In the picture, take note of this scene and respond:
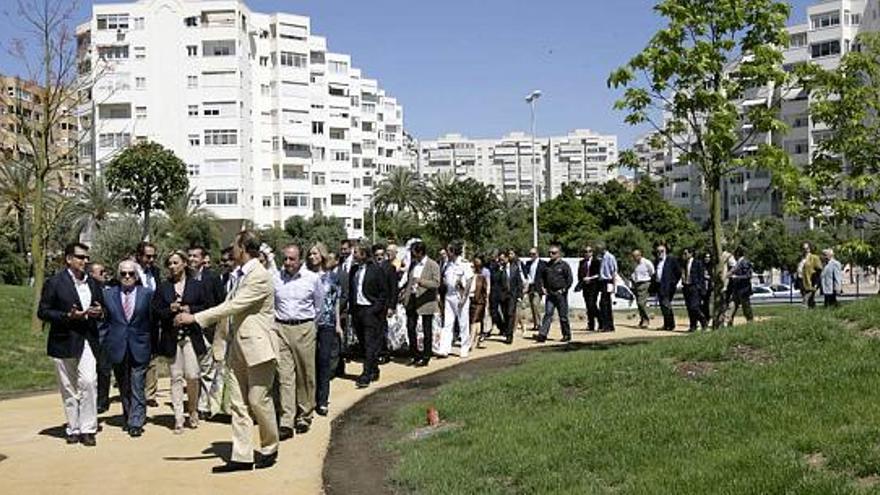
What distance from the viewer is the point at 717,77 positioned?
1523cm

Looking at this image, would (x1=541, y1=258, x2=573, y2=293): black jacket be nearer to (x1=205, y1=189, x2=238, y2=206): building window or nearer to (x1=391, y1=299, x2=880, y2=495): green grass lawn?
(x1=391, y1=299, x2=880, y2=495): green grass lawn

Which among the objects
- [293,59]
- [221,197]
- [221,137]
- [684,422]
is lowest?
[684,422]

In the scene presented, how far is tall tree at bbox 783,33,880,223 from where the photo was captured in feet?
53.2

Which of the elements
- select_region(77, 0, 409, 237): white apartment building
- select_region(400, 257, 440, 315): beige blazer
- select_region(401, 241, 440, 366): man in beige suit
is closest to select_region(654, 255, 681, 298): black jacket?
select_region(401, 241, 440, 366): man in beige suit

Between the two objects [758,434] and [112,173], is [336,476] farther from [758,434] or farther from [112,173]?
[112,173]

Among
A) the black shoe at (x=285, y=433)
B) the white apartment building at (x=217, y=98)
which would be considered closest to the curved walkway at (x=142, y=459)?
the black shoe at (x=285, y=433)

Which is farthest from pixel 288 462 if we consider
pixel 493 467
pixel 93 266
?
pixel 93 266

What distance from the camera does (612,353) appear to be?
1298cm

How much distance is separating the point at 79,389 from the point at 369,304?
4504mm

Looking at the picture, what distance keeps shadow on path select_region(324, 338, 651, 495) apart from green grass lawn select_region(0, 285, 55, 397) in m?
6.26

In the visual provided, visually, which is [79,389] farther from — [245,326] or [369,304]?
[369,304]

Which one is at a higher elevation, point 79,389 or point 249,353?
point 249,353

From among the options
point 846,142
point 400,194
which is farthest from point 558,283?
point 400,194

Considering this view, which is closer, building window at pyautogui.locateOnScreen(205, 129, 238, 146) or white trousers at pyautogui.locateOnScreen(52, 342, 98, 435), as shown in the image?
white trousers at pyautogui.locateOnScreen(52, 342, 98, 435)
